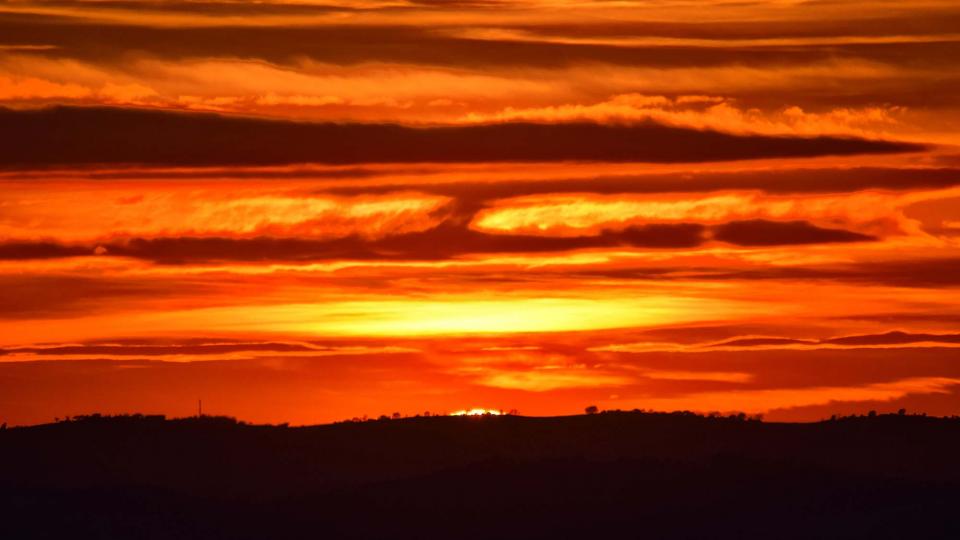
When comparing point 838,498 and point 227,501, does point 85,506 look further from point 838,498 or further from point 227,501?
point 838,498

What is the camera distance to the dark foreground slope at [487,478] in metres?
69.1

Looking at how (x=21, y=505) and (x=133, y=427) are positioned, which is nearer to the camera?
(x=21, y=505)

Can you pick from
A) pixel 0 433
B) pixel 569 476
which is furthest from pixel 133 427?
pixel 569 476

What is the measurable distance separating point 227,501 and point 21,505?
4.68 m

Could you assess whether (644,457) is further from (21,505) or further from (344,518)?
(21,505)

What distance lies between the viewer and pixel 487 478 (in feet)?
236

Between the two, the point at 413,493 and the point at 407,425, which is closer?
the point at 413,493

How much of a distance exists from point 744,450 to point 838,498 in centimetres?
439

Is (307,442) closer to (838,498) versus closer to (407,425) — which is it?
(407,425)

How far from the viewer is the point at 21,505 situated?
69.9 metres

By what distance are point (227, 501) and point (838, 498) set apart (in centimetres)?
1324

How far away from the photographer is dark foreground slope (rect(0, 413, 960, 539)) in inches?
2721

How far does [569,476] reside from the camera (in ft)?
236

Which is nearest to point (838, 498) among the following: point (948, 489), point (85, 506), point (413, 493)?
point (948, 489)
